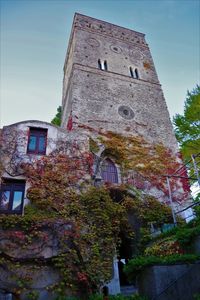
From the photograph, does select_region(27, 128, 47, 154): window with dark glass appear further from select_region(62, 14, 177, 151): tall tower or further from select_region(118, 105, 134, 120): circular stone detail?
select_region(118, 105, 134, 120): circular stone detail

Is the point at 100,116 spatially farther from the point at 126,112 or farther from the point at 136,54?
the point at 136,54

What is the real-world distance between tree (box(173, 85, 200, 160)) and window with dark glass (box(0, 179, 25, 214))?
30.8 feet

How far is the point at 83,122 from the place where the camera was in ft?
49.1

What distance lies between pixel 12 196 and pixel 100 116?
8.08 metres

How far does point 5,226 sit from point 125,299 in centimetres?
429

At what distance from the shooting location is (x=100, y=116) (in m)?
15.8

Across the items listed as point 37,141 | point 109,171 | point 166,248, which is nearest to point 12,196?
point 37,141

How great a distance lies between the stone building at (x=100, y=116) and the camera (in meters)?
10.1

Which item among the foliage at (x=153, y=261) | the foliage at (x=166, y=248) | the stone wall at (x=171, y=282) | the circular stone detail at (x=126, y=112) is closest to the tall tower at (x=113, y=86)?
the circular stone detail at (x=126, y=112)

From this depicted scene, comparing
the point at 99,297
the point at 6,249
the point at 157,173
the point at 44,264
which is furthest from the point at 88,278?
the point at 157,173

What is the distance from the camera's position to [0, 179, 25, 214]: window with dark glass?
9.34 metres

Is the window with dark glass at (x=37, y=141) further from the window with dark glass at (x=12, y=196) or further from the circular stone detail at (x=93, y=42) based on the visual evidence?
the circular stone detail at (x=93, y=42)

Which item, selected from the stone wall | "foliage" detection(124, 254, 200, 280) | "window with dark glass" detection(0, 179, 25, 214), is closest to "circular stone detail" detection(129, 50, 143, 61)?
"window with dark glass" detection(0, 179, 25, 214)

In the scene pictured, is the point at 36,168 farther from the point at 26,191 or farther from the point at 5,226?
the point at 5,226
